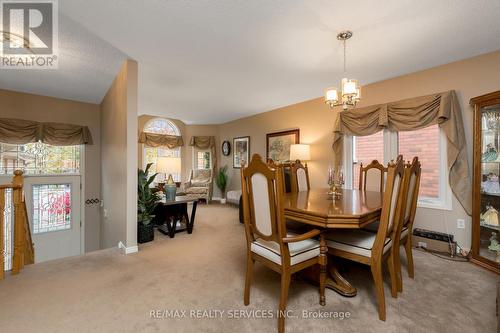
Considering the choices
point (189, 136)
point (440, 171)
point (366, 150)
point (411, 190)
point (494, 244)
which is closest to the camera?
point (411, 190)

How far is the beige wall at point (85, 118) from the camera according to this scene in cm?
388

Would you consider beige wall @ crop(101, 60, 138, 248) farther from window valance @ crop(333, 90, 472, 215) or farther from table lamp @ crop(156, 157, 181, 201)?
window valance @ crop(333, 90, 472, 215)

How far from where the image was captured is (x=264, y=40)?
2295 millimetres

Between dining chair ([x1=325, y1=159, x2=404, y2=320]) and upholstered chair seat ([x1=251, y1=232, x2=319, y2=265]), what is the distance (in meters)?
0.24

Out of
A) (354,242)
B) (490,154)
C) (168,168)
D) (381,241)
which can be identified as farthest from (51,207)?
(490,154)

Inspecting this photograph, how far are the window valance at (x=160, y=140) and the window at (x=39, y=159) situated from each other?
1.56 metres

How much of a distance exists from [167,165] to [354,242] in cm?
262

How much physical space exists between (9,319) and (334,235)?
2.39 meters

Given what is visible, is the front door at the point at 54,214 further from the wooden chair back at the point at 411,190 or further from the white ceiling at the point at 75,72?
the wooden chair back at the point at 411,190

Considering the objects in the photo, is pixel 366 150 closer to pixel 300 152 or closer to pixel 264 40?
pixel 300 152

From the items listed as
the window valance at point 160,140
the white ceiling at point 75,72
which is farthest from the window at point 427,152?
the window valance at point 160,140

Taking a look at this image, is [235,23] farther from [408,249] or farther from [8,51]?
[8,51]

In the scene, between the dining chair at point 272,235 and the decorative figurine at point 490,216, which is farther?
the decorative figurine at point 490,216

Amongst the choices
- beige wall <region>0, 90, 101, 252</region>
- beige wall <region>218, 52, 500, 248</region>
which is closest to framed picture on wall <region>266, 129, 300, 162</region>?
beige wall <region>218, 52, 500, 248</region>
